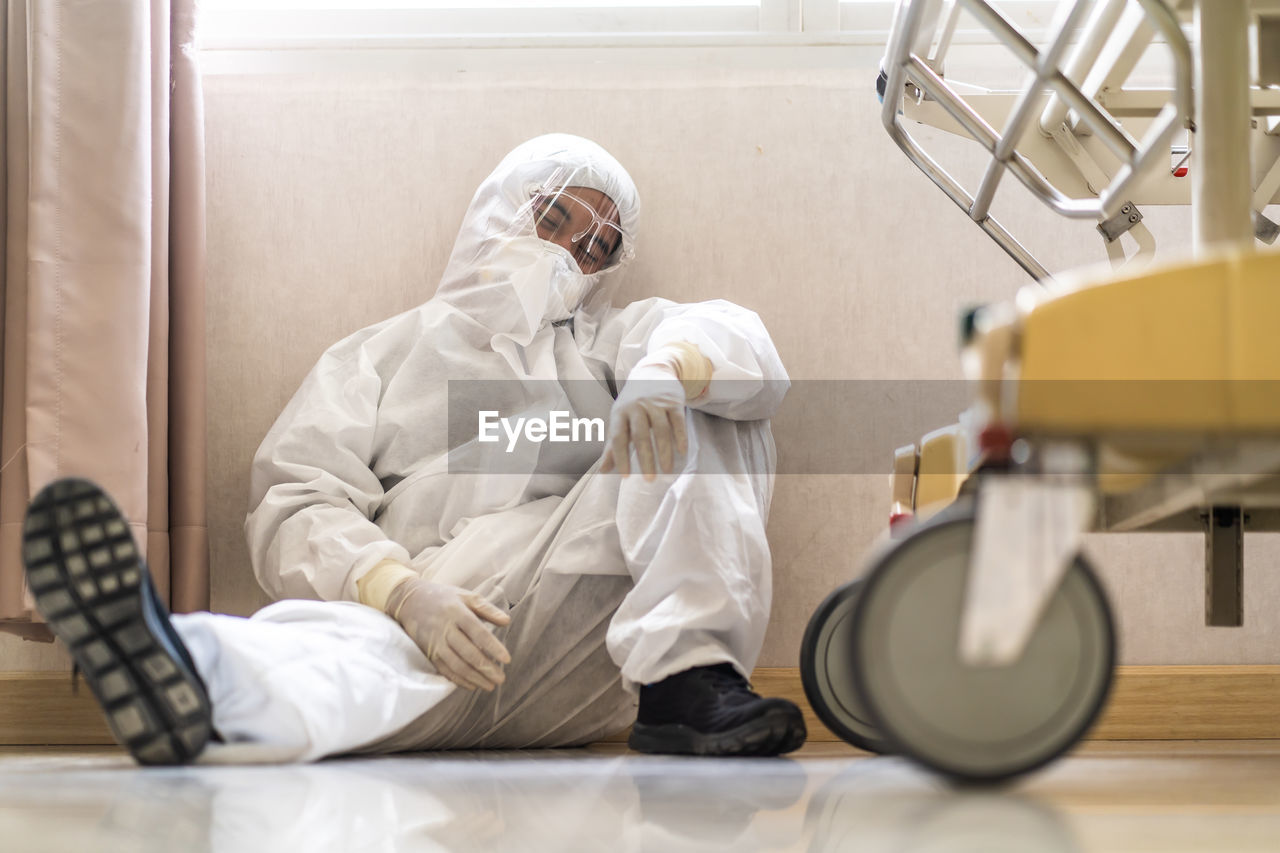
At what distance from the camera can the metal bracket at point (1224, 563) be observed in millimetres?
829

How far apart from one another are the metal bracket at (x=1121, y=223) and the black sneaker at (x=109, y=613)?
2.86 feet

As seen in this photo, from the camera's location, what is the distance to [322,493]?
1306 mm

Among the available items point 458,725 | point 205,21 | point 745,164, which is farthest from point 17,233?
point 745,164

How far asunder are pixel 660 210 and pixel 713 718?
86 centimetres

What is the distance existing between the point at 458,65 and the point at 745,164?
0.46 meters

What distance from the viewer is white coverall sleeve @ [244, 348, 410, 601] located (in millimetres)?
1232

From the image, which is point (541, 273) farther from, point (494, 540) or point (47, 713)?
point (47, 713)

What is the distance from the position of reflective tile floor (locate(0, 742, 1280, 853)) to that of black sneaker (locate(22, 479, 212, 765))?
0.17 ft

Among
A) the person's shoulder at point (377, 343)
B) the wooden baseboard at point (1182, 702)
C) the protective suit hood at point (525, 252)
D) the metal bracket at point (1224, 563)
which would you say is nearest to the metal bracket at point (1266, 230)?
the metal bracket at point (1224, 563)

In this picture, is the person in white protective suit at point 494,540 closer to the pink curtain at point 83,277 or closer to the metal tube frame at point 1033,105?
the pink curtain at point 83,277

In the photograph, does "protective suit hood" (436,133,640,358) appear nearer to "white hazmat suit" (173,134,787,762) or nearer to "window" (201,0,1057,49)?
"white hazmat suit" (173,134,787,762)

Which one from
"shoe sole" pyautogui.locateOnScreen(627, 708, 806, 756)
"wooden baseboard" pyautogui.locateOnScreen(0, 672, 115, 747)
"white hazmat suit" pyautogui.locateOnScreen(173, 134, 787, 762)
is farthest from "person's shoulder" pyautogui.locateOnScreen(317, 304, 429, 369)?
"shoe sole" pyautogui.locateOnScreen(627, 708, 806, 756)

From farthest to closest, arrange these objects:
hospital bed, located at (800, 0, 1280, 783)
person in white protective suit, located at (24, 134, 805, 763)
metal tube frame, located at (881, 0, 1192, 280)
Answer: person in white protective suit, located at (24, 134, 805, 763) < metal tube frame, located at (881, 0, 1192, 280) < hospital bed, located at (800, 0, 1280, 783)

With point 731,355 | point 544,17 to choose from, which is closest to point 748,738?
point 731,355
